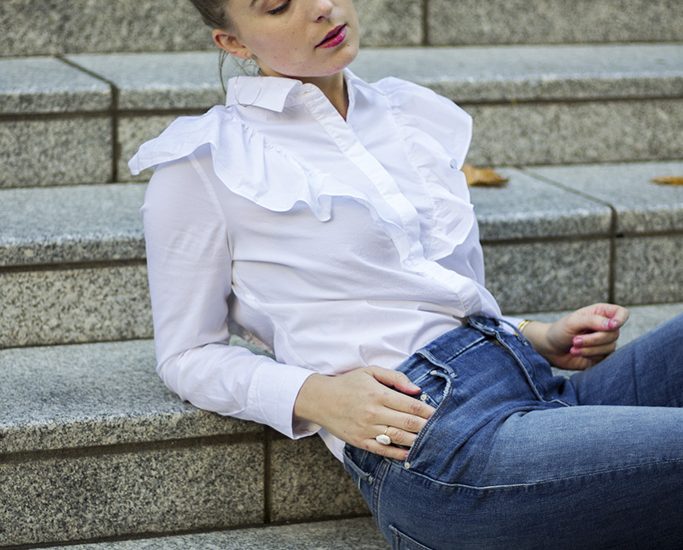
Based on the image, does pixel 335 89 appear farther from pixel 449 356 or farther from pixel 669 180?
pixel 669 180

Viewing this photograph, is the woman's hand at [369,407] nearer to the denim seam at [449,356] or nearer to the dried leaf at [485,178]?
the denim seam at [449,356]

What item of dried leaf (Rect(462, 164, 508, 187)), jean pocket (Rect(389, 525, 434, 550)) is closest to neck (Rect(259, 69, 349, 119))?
jean pocket (Rect(389, 525, 434, 550))

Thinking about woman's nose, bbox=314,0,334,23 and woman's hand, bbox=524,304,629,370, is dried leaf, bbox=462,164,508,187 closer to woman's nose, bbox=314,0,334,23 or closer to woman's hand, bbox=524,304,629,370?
woman's hand, bbox=524,304,629,370

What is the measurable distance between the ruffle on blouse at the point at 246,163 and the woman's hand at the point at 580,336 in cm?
57

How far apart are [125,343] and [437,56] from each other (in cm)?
151

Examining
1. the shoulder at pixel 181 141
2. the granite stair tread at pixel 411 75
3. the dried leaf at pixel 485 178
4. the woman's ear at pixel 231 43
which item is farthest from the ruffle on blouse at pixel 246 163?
the dried leaf at pixel 485 178

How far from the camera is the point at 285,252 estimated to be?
2037 millimetres

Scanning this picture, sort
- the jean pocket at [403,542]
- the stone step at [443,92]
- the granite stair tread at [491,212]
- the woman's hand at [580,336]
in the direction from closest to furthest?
the jean pocket at [403,542] < the woman's hand at [580,336] < the granite stair tread at [491,212] < the stone step at [443,92]

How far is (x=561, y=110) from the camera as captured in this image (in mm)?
3297

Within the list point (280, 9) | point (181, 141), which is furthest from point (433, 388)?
point (280, 9)

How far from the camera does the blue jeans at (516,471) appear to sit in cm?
177

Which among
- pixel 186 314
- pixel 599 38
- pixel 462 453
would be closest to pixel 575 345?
pixel 462 453

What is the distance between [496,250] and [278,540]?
0.94 meters

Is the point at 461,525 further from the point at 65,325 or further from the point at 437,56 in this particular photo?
the point at 437,56
